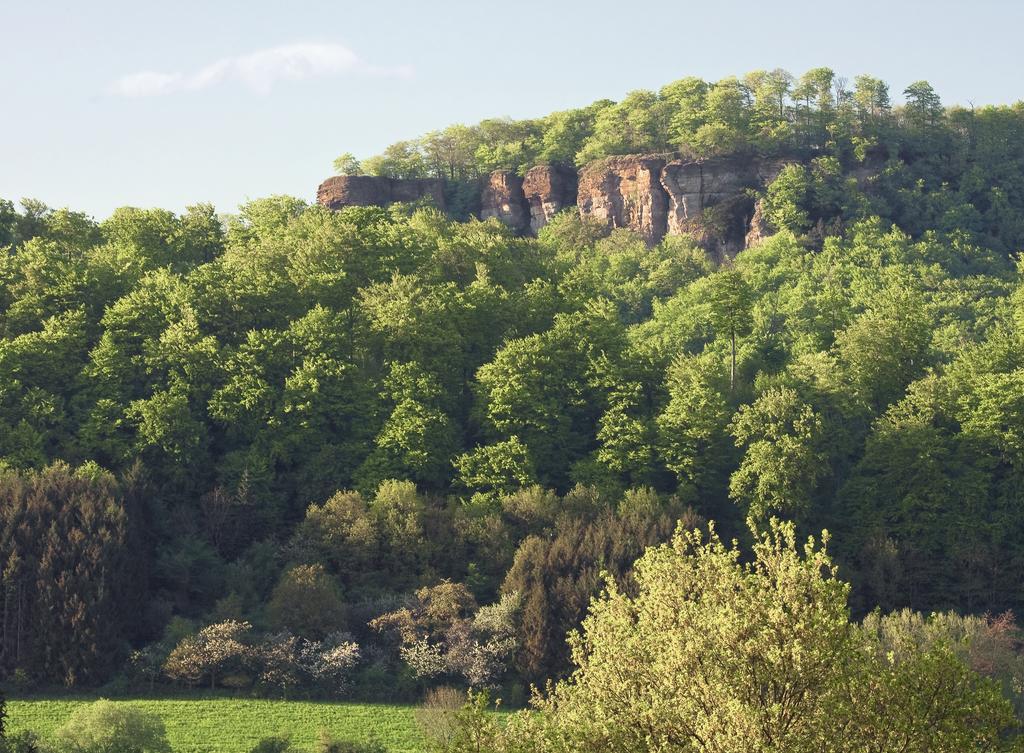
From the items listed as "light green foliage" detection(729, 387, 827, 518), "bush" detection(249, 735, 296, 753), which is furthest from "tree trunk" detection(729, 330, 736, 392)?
"bush" detection(249, 735, 296, 753)

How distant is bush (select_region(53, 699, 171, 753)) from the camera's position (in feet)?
177

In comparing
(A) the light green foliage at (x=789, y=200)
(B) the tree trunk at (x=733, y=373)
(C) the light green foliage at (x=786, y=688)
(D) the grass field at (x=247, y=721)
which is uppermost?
(A) the light green foliage at (x=789, y=200)

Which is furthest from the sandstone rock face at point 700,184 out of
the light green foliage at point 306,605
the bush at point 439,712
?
the bush at point 439,712

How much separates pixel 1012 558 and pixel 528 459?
940 inches

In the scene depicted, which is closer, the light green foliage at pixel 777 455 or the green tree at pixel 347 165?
the light green foliage at pixel 777 455

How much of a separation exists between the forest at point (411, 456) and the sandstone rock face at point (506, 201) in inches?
1873

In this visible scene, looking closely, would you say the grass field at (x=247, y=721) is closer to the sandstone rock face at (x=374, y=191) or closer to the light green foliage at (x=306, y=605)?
the light green foliage at (x=306, y=605)

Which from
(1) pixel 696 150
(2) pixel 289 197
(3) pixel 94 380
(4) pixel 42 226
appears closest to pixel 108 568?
(3) pixel 94 380

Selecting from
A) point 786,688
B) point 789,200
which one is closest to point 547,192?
point 789,200

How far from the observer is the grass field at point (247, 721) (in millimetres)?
58781

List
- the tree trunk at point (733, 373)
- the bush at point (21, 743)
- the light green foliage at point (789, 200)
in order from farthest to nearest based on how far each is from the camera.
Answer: the light green foliage at point (789, 200) → the tree trunk at point (733, 373) → the bush at point (21, 743)

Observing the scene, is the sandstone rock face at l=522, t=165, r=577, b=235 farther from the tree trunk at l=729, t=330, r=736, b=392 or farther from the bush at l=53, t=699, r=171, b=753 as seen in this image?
the bush at l=53, t=699, r=171, b=753

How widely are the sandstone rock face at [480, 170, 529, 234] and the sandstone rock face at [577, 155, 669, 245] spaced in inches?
267

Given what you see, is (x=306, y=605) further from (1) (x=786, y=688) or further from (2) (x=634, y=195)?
(2) (x=634, y=195)
